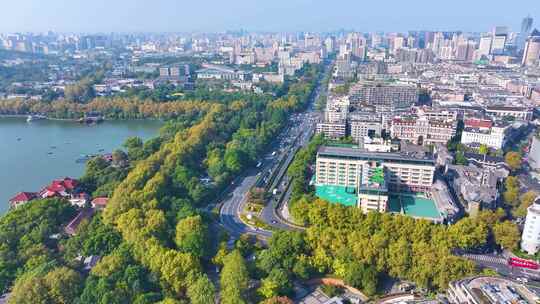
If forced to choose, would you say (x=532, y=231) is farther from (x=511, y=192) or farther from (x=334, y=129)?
(x=334, y=129)

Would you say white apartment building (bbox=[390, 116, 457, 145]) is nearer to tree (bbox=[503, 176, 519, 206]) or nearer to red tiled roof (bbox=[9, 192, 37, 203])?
tree (bbox=[503, 176, 519, 206])

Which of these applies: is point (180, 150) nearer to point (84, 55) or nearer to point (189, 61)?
point (189, 61)

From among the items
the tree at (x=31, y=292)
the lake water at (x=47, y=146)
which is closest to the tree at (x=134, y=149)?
the lake water at (x=47, y=146)

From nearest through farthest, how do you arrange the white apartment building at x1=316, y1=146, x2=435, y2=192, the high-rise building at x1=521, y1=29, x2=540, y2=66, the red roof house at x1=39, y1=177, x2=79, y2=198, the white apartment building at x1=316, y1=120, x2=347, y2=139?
the red roof house at x1=39, y1=177, x2=79, y2=198 → the white apartment building at x1=316, y1=146, x2=435, y2=192 → the white apartment building at x1=316, y1=120, x2=347, y2=139 → the high-rise building at x1=521, y1=29, x2=540, y2=66

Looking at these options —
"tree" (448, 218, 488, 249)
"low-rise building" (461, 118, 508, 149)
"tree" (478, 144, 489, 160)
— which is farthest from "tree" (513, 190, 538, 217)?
"low-rise building" (461, 118, 508, 149)

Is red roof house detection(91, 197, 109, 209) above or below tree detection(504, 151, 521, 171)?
below

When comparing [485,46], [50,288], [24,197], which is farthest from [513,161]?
[485,46]

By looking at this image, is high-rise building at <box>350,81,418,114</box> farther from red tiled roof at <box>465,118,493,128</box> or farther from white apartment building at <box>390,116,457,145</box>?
red tiled roof at <box>465,118,493,128</box>

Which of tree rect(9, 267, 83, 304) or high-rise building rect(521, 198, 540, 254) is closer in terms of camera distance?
tree rect(9, 267, 83, 304)

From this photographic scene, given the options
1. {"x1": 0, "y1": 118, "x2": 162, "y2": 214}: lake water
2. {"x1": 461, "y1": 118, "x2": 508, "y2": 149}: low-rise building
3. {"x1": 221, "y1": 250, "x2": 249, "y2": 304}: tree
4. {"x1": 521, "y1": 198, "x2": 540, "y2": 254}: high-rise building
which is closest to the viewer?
{"x1": 221, "y1": 250, "x2": 249, "y2": 304}: tree

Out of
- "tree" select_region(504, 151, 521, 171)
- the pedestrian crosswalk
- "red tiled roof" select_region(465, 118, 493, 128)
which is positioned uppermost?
"red tiled roof" select_region(465, 118, 493, 128)
